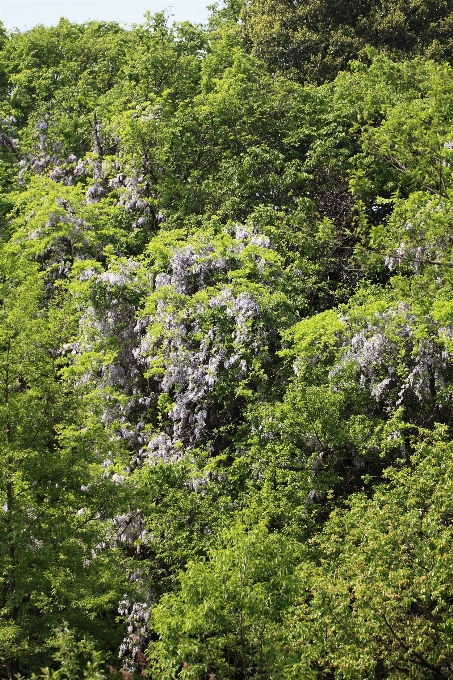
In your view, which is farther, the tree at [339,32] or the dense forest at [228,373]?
the tree at [339,32]

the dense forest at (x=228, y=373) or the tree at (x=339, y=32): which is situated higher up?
the tree at (x=339, y=32)

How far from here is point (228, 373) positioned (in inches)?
766

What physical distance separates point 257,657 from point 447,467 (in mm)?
4076

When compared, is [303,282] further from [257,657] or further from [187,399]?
[257,657]

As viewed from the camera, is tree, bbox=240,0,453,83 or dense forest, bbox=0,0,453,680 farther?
tree, bbox=240,0,453,83

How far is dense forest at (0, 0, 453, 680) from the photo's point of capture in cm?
1198

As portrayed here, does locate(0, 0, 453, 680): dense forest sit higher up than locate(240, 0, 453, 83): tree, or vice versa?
locate(240, 0, 453, 83): tree

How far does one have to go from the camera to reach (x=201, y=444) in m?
19.4

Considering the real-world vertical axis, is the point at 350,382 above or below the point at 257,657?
above

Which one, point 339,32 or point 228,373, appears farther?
point 339,32

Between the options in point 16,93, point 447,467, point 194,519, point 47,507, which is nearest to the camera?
point 447,467

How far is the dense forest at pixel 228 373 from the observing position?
11984 millimetres

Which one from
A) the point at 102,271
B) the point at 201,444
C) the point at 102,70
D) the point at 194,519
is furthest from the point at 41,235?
the point at 102,70

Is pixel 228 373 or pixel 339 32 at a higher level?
pixel 339 32
